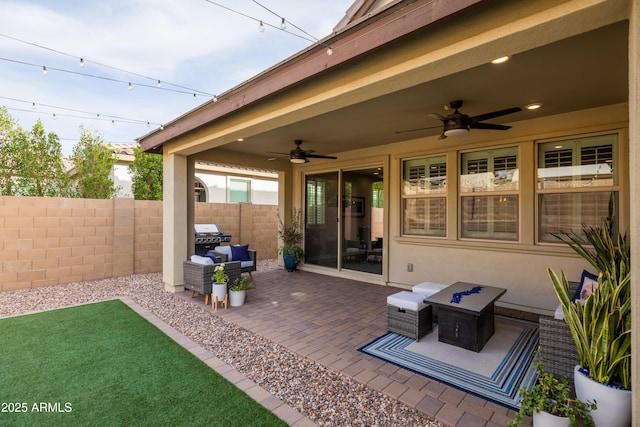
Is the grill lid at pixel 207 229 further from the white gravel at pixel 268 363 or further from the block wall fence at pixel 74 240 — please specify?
the white gravel at pixel 268 363

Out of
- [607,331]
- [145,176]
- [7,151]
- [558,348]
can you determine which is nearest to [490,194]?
[558,348]

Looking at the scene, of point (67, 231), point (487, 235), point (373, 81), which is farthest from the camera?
point (67, 231)

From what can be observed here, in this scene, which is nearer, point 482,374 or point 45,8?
point 482,374

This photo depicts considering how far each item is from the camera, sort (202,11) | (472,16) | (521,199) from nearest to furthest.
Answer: (472,16) → (202,11) → (521,199)

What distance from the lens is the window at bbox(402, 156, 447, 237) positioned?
558 centimetres

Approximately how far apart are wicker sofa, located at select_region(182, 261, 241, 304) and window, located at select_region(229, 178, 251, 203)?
27.7 ft

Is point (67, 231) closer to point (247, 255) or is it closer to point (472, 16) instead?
point (247, 255)

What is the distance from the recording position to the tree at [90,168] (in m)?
7.74

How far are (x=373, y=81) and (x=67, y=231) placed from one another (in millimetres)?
6645

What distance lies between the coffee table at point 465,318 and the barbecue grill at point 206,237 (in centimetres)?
580

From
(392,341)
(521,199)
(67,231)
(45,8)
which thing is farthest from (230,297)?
(521,199)

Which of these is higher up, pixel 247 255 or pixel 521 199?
pixel 521 199

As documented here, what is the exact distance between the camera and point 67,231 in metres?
6.01

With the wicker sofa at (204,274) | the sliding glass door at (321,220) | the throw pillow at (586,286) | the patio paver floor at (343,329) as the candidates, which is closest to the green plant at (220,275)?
the wicker sofa at (204,274)
